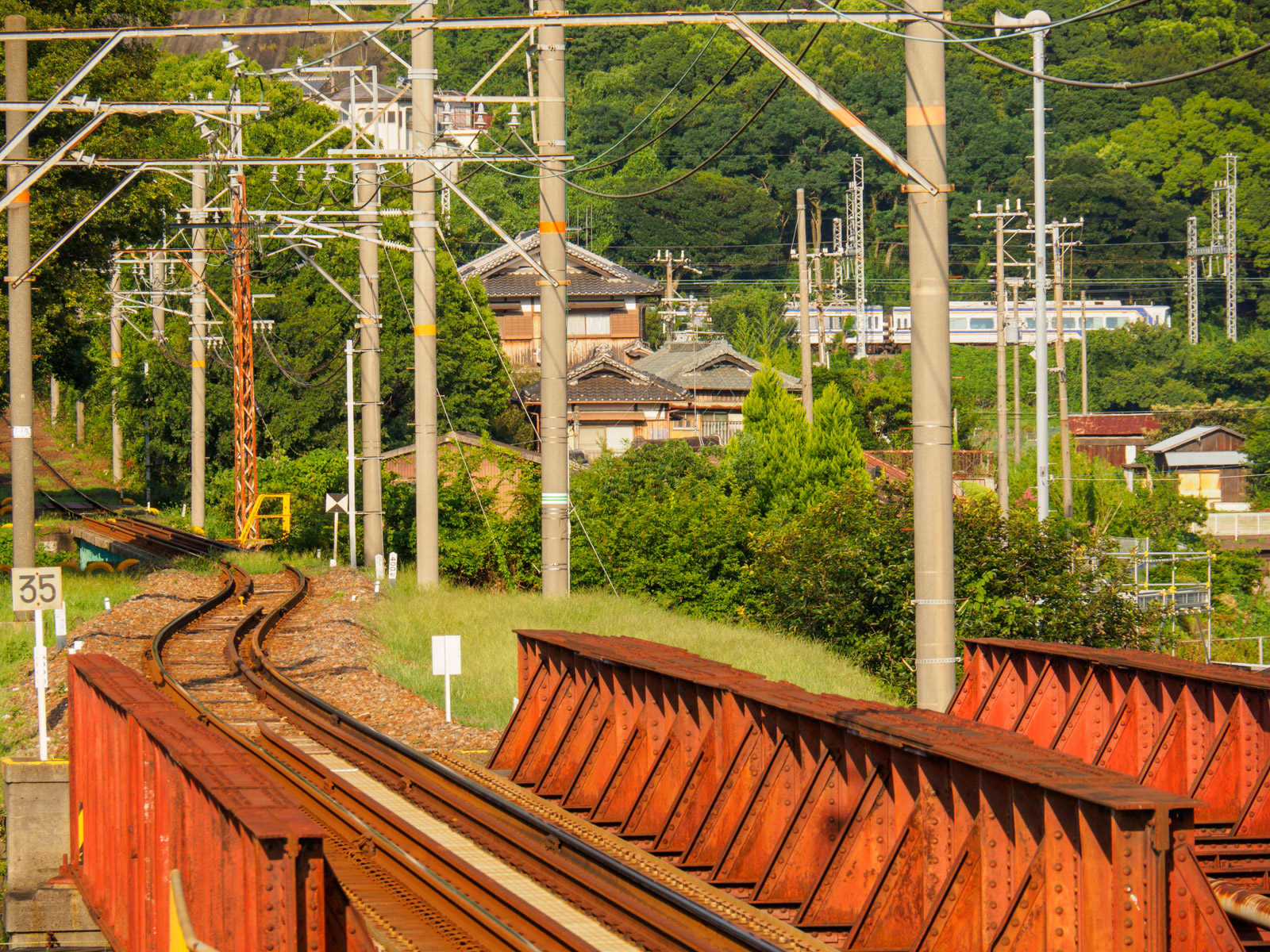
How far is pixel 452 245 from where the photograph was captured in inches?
3848

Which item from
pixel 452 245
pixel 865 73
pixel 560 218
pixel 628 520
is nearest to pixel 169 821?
pixel 560 218

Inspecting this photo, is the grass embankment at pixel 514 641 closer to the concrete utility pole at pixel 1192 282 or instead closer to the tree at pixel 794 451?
the tree at pixel 794 451

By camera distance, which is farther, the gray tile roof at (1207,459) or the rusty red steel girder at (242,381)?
the gray tile roof at (1207,459)

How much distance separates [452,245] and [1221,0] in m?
97.5

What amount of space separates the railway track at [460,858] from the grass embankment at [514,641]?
215cm

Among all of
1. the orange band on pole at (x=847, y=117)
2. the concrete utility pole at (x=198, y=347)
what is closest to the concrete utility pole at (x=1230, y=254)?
the concrete utility pole at (x=198, y=347)

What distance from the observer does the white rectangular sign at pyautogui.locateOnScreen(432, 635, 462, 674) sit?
17516 mm

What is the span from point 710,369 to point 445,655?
6954cm

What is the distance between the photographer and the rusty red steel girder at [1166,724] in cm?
1052

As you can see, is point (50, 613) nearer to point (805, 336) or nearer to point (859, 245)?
point (805, 336)

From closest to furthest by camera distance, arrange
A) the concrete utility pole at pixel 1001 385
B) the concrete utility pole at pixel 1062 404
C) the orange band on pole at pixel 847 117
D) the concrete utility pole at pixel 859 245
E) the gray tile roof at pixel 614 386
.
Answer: the orange band on pole at pixel 847 117 → the concrete utility pole at pixel 1001 385 → the concrete utility pole at pixel 1062 404 → the gray tile roof at pixel 614 386 → the concrete utility pole at pixel 859 245

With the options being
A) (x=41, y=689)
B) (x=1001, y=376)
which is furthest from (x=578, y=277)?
(x=41, y=689)

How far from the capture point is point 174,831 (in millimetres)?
8586

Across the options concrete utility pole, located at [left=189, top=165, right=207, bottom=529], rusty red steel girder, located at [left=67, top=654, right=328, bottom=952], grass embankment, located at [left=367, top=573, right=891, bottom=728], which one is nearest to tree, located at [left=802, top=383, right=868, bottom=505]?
grass embankment, located at [left=367, top=573, right=891, bottom=728]
